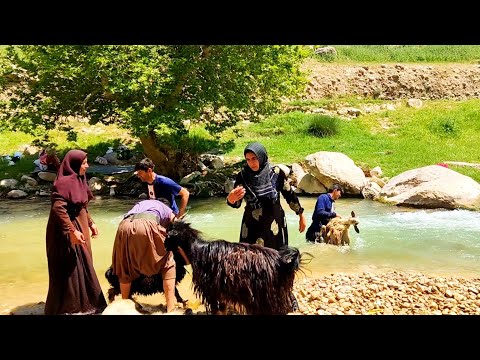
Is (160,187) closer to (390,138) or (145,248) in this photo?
(145,248)

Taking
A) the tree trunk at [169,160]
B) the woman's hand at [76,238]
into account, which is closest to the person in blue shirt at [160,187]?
the woman's hand at [76,238]

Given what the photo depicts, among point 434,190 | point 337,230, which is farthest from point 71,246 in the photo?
point 434,190

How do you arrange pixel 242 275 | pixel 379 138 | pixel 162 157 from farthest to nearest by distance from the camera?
pixel 379 138 < pixel 162 157 < pixel 242 275

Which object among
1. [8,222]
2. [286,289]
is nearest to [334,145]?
[8,222]

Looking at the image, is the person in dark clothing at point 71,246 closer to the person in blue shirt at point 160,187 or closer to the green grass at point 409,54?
the person in blue shirt at point 160,187

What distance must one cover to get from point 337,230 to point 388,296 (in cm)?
239

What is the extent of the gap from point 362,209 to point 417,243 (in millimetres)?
2414

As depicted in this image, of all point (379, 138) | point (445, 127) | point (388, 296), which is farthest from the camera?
point (445, 127)

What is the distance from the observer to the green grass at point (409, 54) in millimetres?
25125

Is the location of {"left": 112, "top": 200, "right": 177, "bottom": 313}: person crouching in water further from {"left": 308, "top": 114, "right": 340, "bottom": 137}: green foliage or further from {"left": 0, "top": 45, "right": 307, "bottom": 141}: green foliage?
{"left": 308, "top": 114, "right": 340, "bottom": 137}: green foliage

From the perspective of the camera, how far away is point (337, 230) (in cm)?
785

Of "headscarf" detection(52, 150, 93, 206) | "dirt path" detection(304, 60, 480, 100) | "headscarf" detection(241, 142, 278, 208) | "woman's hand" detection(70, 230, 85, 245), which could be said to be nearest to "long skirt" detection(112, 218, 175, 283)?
"woman's hand" detection(70, 230, 85, 245)

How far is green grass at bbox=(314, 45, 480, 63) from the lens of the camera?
25.1 meters
